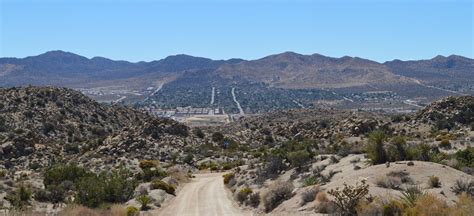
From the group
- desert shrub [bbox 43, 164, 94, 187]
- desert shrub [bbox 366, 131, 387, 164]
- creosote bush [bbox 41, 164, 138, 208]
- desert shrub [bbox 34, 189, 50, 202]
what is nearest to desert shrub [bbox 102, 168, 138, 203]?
creosote bush [bbox 41, 164, 138, 208]

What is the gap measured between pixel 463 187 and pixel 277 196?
9.09 m

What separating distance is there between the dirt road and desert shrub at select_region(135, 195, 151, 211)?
88 cm

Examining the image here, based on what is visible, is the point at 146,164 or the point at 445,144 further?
the point at 146,164

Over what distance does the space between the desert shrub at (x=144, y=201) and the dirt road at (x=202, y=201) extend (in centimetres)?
88

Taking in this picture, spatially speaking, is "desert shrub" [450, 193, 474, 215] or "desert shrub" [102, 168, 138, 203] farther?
"desert shrub" [102, 168, 138, 203]

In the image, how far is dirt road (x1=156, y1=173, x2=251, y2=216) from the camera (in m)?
30.0

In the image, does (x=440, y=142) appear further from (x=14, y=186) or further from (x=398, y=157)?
(x=14, y=186)

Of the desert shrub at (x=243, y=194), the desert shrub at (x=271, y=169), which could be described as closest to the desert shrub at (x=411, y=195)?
the desert shrub at (x=243, y=194)

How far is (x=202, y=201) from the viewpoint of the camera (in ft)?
110

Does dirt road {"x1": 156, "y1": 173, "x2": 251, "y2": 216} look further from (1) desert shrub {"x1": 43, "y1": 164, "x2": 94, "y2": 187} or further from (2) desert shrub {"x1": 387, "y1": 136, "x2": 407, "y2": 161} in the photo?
(2) desert shrub {"x1": 387, "y1": 136, "x2": 407, "y2": 161}

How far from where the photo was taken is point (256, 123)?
90812 mm

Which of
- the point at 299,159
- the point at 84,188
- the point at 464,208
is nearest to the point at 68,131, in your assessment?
the point at 84,188

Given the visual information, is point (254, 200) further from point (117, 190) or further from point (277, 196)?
point (117, 190)

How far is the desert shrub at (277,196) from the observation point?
28.6 metres
